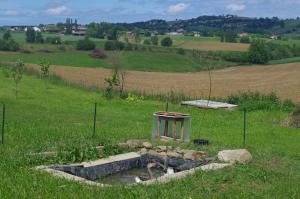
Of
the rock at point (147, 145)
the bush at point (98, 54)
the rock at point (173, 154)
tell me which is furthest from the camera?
the bush at point (98, 54)

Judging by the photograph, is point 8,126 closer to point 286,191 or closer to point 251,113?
point 286,191

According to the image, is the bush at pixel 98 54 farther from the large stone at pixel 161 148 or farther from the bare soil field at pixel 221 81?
the large stone at pixel 161 148

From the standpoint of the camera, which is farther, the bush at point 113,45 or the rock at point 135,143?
the bush at point 113,45

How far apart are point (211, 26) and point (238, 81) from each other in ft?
366

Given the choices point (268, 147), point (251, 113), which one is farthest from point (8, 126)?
point (251, 113)

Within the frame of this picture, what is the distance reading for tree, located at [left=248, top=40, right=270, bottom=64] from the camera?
317 feet

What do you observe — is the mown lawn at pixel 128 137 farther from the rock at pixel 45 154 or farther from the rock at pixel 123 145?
Answer: the rock at pixel 123 145

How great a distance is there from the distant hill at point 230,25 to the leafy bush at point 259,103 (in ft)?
426

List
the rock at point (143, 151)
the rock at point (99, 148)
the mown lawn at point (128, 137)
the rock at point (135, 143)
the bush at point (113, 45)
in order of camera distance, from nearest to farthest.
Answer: the mown lawn at point (128, 137) → the rock at point (99, 148) → the rock at point (143, 151) → the rock at point (135, 143) → the bush at point (113, 45)

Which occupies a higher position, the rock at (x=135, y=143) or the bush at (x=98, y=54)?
the rock at (x=135, y=143)

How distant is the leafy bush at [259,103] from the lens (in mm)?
30573

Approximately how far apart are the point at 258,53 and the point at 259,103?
68.1 meters

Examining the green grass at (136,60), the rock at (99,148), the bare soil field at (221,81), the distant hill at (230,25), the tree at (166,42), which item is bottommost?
the bare soil field at (221,81)

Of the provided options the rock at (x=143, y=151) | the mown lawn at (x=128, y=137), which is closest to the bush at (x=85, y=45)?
the mown lawn at (x=128, y=137)
